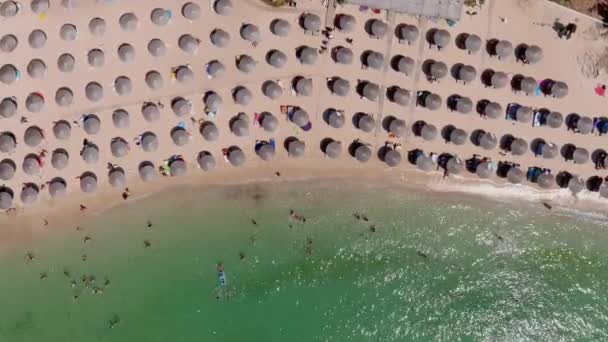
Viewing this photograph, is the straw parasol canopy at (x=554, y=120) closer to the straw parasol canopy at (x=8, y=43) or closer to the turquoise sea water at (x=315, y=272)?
the turquoise sea water at (x=315, y=272)

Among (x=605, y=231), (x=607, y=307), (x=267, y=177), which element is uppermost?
(x=267, y=177)

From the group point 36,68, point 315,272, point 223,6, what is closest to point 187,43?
point 223,6

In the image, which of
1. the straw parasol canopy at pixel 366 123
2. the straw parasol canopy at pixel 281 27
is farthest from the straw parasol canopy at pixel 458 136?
the straw parasol canopy at pixel 281 27

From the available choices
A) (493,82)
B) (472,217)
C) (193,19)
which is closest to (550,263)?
(472,217)

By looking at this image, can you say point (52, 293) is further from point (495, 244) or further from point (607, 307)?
point (607, 307)

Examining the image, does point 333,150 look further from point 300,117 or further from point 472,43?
point 472,43
